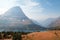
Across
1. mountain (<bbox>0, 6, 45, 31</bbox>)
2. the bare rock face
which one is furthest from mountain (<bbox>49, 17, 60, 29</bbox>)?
the bare rock face

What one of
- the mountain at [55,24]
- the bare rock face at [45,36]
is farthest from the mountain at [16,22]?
the bare rock face at [45,36]

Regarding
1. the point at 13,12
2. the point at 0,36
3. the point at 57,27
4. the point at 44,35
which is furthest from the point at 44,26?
the point at 0,36

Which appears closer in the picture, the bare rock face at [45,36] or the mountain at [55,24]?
the bare rock face at [45,36]

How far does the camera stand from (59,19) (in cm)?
526

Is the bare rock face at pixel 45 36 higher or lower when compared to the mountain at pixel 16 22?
lower

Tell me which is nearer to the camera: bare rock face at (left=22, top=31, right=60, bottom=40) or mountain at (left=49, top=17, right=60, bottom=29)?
bare rock face at (left=22, top=31, right=60, bottom=40)

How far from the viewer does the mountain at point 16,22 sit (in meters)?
5.23

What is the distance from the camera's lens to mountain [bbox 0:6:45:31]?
17.1 feet

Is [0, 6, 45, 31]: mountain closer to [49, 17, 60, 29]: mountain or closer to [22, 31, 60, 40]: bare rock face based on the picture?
[49, 17, 60, 29]: mountain

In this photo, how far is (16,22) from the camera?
17.4 ft

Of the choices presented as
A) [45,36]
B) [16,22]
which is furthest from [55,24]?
[16,22]

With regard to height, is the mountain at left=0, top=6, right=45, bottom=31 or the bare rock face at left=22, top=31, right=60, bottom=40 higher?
the mountain at left=0, top=6, right=45, bottom=31

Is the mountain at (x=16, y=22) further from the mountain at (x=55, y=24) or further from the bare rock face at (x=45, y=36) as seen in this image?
the bare rock face at (x=45, y=36)

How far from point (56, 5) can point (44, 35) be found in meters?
1.29
